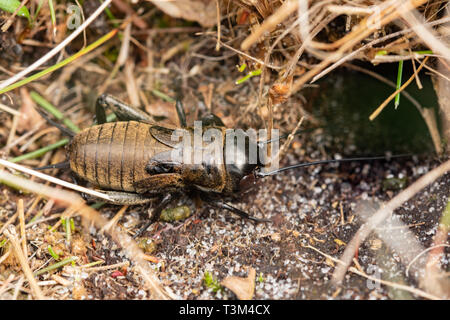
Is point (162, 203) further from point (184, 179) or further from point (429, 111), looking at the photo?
point (429, 111)

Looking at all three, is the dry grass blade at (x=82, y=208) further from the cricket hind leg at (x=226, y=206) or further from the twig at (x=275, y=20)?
the twig at (x=275, y=20)

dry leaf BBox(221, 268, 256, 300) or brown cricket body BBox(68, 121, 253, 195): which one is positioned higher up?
brown cricket body BBox(68, 121, 253, 195)

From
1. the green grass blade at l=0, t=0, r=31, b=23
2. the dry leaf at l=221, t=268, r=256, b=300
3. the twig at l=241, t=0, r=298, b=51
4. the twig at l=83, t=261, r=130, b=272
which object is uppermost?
the green grass blade at l=0, t=0, r=31, b=23

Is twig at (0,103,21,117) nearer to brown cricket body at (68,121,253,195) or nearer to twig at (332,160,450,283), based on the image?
brown cricket body at (68,121,253,195)

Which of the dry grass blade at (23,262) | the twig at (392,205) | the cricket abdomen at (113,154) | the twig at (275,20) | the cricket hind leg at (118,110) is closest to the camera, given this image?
the twig at (275,20)

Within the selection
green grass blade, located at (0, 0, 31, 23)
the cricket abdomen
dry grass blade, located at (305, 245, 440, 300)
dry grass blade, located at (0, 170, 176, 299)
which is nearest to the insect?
the cricket abdomen

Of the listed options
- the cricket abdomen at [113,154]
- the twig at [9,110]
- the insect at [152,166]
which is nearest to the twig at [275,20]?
the insect at [152,166]
